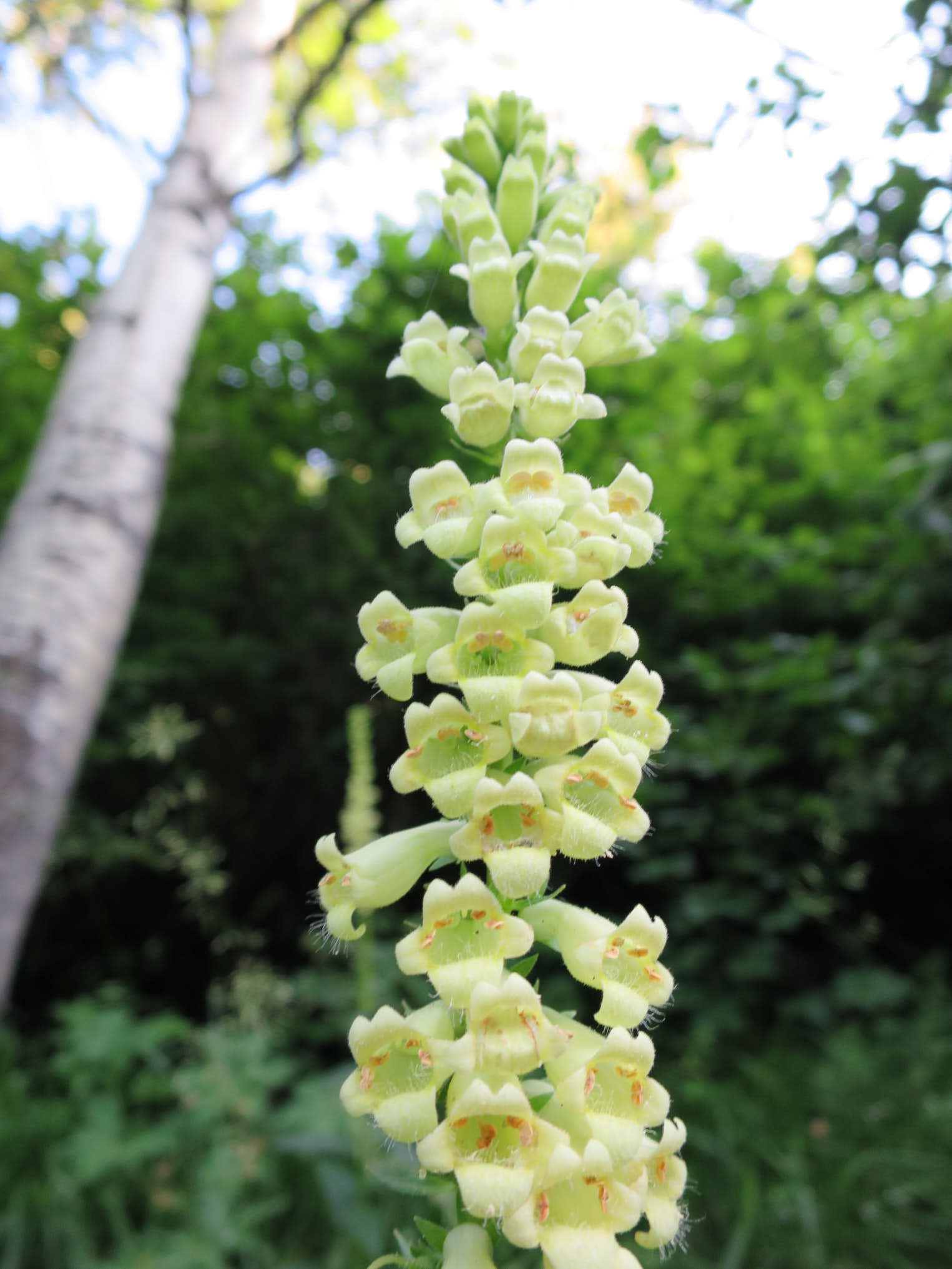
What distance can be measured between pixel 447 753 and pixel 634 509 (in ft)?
1.40

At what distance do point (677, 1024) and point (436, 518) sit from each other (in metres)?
3.54

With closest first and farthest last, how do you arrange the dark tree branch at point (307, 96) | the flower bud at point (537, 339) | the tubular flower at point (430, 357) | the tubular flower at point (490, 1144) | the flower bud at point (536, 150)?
the tubular flower at point (490, 1144) → the flower bud at point (537, 339) → the tubular flower at point (430, 357) → the flower bud at point (536, 150) → the dark tree branch at point (307, 96)

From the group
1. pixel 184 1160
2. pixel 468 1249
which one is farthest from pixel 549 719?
pixel 184 1160

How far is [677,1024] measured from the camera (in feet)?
12.1

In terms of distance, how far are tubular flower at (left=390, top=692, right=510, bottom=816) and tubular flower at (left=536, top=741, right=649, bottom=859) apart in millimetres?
69

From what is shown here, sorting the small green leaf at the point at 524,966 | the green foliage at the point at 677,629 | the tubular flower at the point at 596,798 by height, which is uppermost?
the green foliage at the point at 677,629

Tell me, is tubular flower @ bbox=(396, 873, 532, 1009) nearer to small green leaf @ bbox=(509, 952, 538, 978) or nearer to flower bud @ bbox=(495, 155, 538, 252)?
small green leaf @ bbox=(509, 952, 538, 978)

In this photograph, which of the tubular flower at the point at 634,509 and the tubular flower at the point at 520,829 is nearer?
the tubular flower at the point at 520,829

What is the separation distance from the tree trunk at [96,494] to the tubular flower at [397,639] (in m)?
1.61

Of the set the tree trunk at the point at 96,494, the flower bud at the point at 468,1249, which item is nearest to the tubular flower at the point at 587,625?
the flower bud at the point at 468,1249

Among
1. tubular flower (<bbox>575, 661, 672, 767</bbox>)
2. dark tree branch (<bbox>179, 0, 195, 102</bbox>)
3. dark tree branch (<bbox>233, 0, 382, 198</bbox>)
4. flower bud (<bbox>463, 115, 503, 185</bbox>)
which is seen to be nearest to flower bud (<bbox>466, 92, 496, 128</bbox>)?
flower bud (<bbox>463, 115, 503, 185</bbox>)

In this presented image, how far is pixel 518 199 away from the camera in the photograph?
120cm

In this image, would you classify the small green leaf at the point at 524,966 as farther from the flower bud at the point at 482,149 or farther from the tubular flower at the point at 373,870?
the flower bud at the point at 482,149

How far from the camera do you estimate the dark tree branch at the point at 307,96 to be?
10.9 feet
